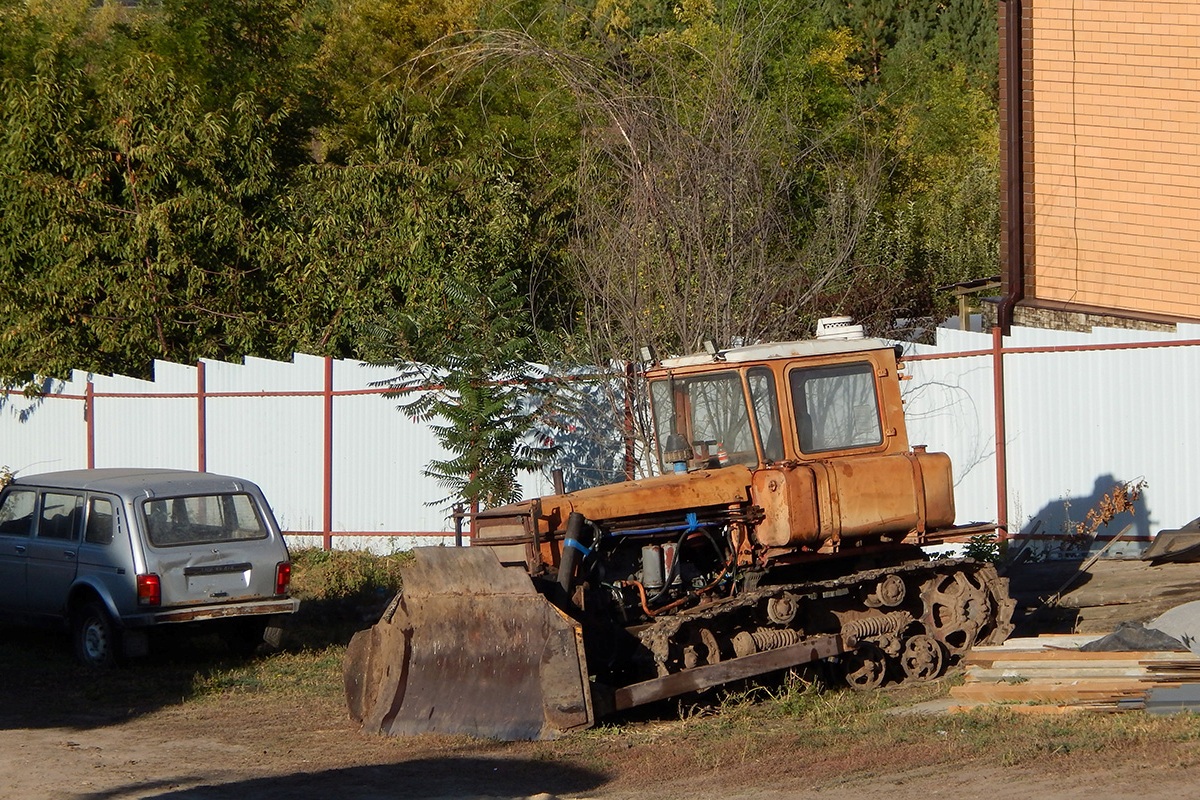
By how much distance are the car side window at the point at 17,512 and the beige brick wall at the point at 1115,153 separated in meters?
11.5

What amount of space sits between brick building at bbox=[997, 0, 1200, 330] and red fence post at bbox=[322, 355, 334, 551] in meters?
8.23

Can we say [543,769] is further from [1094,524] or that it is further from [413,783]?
[1094,524]

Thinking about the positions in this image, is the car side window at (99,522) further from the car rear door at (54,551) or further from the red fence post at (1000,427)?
the red fence post at (1000,427)

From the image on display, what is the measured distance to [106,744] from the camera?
30.7ft

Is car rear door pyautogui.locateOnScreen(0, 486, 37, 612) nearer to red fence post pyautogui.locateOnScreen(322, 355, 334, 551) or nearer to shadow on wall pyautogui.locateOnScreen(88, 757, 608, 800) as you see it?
red fence post pyautogui.locateOnScreen(322, 355, 334, 551)

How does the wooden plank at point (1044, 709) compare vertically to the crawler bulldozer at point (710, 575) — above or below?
below

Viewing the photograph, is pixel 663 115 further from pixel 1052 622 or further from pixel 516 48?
pixel 1052 622

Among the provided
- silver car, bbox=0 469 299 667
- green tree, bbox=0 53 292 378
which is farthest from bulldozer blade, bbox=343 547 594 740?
green tree, bbox=0 53 292 378

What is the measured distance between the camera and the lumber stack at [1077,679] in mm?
8500

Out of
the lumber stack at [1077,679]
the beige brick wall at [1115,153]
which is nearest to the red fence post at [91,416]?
the beige brick wall at [1115,153]

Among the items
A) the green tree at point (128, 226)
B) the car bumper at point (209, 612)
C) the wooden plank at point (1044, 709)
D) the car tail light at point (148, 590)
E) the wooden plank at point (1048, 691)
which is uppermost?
the green tree at point (128, 226)

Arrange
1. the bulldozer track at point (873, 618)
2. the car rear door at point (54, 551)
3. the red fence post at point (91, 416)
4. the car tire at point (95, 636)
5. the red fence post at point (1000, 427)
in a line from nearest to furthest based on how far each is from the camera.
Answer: the bulldozer track at point (873, 618) → the car tire at point (95, 636) → the car rear door at point (54, 551) → the red fence post at point (1000, 427) → the red fence post at point (91, 416)

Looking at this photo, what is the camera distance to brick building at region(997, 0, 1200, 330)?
53.8 feet

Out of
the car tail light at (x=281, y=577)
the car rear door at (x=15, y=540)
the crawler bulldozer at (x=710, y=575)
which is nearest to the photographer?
the crawler bulldozer at (x=710, y=575)
